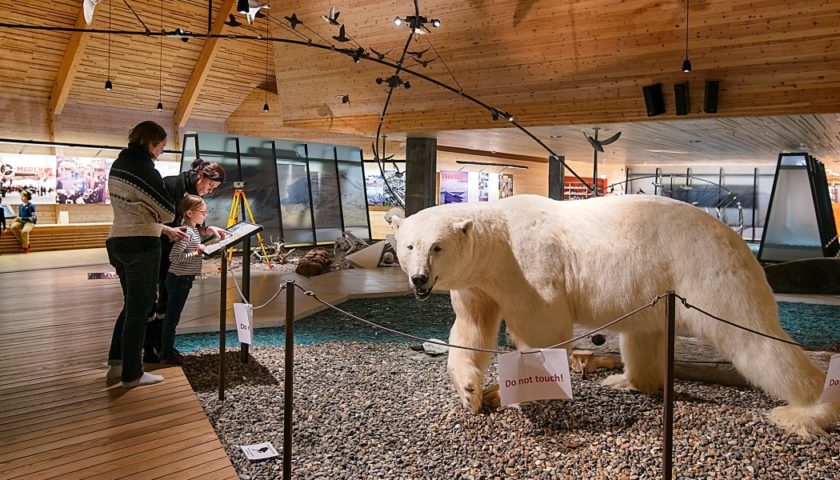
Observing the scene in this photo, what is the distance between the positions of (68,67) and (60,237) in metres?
3.79

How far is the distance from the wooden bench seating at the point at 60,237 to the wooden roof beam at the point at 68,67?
2814 mm

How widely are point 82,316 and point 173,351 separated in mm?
1959

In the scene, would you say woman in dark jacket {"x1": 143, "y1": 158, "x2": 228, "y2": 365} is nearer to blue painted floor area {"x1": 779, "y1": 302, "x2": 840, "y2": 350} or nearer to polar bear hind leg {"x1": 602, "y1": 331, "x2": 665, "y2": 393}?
polar bear hind leg {"x1": 602, "y1": 331, "x2": 665, "y2": 393}

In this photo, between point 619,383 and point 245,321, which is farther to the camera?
point 619,383

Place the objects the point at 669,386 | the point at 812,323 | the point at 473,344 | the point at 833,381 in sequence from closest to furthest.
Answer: the point at 669,386, the point at 833,381, the point at 473,344, the point at 812,323

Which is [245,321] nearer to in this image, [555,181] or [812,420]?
[812,420]

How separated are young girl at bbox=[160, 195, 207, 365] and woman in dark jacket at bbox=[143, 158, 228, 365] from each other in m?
0.03

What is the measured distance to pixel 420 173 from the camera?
12031mm

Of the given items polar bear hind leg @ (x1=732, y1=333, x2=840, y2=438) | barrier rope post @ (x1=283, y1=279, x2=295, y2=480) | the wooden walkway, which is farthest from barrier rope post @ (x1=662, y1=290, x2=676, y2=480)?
the wooden walkway

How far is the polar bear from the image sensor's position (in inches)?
112

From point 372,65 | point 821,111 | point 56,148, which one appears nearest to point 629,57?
point 821,111

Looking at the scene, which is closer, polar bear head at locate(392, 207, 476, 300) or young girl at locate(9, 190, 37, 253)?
polar bear head at locate(392, 207, 476, 300)

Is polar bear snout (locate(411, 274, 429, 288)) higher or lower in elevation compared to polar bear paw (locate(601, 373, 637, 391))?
higher

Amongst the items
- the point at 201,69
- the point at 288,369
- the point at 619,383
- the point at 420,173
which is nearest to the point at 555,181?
the point at 420,173
